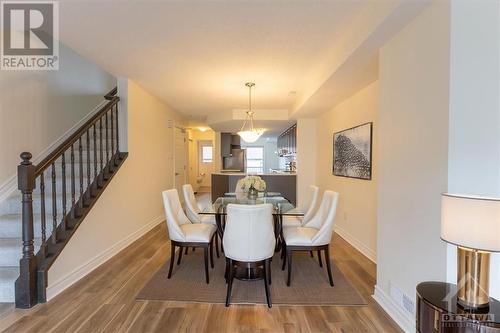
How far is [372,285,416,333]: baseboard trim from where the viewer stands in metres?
1.96

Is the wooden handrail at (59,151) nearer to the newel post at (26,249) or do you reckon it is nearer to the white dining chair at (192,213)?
the newel post at (26,249)

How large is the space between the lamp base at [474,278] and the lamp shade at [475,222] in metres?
0.09

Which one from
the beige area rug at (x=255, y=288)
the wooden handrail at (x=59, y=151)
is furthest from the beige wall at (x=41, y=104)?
the beige area rug at (x=255, y=288)

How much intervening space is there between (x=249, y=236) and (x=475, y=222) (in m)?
1.55

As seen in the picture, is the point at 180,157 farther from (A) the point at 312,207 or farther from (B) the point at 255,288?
(B) the point at 255,288

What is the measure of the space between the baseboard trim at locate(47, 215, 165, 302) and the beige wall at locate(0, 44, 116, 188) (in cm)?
134

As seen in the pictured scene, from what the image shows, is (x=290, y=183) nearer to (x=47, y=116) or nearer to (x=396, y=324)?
(x=396, y=324)

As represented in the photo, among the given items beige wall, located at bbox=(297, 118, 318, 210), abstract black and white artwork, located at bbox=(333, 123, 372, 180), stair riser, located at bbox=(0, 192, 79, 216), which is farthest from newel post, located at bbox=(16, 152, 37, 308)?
beige wall, located at bbox=(297, 118, 318, 210)

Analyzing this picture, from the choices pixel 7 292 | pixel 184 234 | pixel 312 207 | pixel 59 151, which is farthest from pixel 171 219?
pixel 312 207

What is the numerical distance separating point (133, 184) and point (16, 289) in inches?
82.2

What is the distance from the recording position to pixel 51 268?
249cm

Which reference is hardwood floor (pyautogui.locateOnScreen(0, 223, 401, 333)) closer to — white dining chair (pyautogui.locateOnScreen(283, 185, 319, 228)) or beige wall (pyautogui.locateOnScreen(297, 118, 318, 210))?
white dining chair (pyautogui.locateOnScreen(283, 185, 319, 228))

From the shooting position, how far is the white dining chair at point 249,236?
228cm

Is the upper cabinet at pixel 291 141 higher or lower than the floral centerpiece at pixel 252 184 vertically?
higher
